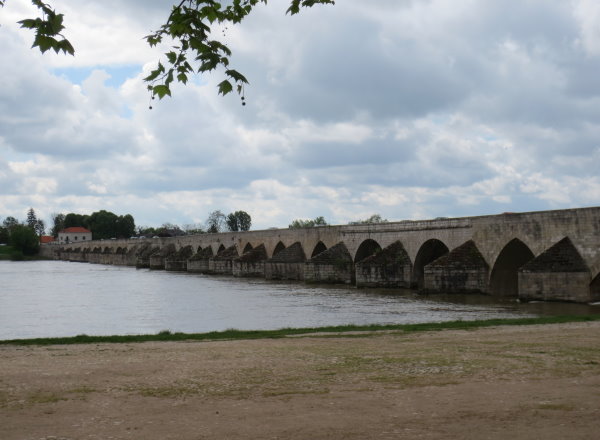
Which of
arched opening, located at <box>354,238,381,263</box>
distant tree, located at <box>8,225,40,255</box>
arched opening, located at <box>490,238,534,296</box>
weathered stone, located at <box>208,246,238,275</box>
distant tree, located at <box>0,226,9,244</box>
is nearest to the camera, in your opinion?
arched opening, located at <box>490,238,534,296</box>

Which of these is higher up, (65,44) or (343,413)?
(65,44)

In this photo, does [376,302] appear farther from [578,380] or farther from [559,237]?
[578,380]

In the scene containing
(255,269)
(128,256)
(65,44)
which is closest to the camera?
(65,44)

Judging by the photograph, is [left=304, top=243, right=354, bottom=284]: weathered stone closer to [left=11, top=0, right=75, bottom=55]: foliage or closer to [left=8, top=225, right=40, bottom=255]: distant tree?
[left=11, top=0, right=75, bottom=55]: foliage

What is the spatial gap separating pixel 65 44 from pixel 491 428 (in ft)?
14.7

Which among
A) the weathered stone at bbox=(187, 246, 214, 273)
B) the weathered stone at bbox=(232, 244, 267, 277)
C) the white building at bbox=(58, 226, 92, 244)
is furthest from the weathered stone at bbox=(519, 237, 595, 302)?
the white building at bbox=(58, 226, 92, 244)

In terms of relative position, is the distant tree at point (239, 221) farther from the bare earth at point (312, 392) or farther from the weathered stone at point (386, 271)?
the bare earth at point (312, 392)

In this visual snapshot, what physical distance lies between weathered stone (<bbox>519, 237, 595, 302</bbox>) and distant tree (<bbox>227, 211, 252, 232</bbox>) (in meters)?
106

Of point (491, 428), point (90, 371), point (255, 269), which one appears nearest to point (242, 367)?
point (90, 371)

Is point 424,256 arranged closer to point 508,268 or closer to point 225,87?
point 508,268

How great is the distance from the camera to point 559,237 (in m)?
23.4

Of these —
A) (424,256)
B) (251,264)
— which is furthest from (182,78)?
(251,264)

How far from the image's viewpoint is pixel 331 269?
120 feet

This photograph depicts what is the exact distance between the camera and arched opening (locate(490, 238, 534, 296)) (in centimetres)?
2680
